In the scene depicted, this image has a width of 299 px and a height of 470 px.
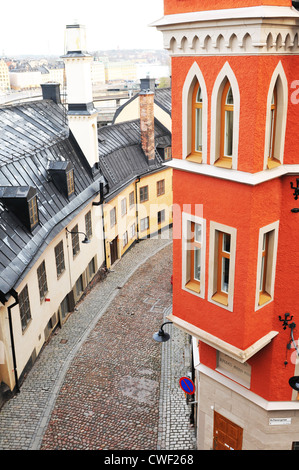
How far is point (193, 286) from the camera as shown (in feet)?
39.8

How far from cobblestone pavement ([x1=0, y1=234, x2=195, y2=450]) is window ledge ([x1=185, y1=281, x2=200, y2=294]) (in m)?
7.29

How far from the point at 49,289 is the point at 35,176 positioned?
18.3ft

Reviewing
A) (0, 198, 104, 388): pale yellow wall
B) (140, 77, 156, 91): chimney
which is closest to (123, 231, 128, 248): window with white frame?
(0, 198, 104, 388): pale yellow wall

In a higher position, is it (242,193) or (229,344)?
(242,193)

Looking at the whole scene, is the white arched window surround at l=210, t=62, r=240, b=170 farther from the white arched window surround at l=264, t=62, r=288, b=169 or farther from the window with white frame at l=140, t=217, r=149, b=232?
the window with white frame at l=140, t=217, r=149, b=232

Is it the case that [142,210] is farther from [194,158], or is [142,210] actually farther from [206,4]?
[206,4]

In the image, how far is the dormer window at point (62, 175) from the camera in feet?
76.4

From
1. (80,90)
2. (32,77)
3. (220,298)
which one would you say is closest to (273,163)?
(220,298)

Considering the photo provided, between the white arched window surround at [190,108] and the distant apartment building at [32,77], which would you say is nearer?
the white arched window surround at [190,108]

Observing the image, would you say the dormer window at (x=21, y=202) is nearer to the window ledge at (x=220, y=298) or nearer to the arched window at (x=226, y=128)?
the window ledge at (x=220, y=298)

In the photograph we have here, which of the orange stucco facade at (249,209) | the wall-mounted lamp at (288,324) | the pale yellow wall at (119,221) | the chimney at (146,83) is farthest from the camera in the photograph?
the chimney at (146,83)

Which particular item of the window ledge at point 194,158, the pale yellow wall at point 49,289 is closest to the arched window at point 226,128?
the window ledge at point 194,158

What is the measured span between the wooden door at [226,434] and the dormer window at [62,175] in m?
14.0

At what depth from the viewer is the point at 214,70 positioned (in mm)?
9805
